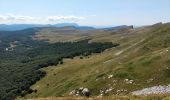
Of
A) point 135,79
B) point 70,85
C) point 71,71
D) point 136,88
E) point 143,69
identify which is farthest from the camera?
point 71,71

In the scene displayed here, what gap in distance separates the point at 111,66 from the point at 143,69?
2346 cm

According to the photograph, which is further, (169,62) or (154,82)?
(169,62)

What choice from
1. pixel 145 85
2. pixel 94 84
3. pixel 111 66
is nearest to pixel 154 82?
pixel 145 85

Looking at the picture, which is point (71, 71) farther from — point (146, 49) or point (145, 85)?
point (145, 85)

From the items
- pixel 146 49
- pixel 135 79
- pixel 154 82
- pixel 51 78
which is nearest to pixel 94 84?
pixel 135 79

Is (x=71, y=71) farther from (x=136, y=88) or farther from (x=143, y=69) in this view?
(x=136, y=88)

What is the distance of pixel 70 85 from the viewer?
118 meters

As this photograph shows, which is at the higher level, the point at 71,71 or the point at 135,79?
the point at 135,79

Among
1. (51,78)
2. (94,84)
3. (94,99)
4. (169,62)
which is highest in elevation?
(94,99)

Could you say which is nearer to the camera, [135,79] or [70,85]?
[135,79]

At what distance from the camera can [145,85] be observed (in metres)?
84.2

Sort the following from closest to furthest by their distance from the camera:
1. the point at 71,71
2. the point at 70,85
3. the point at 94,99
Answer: the point at 94,99
the point at 70,85
the point at 71,71

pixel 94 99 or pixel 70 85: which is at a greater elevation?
pixel 94 99

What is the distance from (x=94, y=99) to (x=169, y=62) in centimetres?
5678
